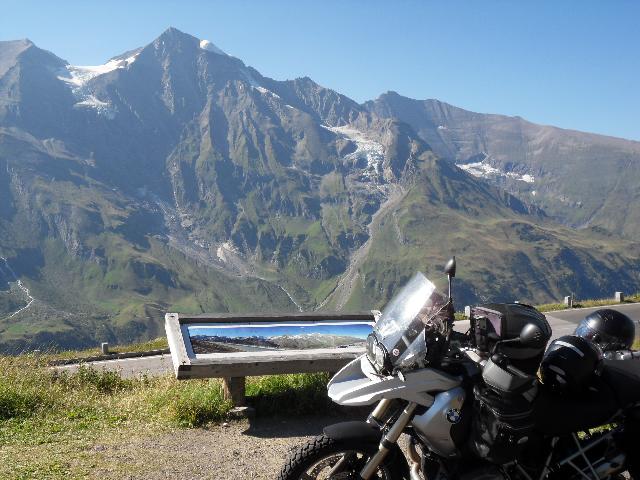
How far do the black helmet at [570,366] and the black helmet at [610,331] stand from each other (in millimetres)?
1194

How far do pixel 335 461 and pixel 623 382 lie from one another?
2.48 m

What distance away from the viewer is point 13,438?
26.2 feet

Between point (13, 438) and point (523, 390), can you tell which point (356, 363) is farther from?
point (13, 438)

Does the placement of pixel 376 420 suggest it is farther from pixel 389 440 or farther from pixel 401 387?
pixel 401 387

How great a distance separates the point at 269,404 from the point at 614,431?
211 inches

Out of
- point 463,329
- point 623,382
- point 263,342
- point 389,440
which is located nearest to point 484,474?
point 389,440

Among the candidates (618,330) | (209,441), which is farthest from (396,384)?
(209,441)

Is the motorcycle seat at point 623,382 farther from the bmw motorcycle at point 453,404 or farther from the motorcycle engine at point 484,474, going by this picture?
the motorcycle engine at point 484,474

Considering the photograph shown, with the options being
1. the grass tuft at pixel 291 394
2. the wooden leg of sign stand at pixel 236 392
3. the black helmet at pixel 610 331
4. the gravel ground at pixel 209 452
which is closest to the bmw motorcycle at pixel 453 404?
the black helmet at pixel 610 331

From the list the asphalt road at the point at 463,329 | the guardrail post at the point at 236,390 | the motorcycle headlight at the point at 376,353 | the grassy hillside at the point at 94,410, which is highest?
the motorcycle headlight at the point at 376,353

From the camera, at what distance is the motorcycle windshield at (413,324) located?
15.5ft

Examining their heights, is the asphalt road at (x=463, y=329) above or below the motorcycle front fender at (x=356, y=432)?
below

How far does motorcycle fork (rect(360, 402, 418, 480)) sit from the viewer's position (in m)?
4.75

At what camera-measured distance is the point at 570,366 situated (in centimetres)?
504
